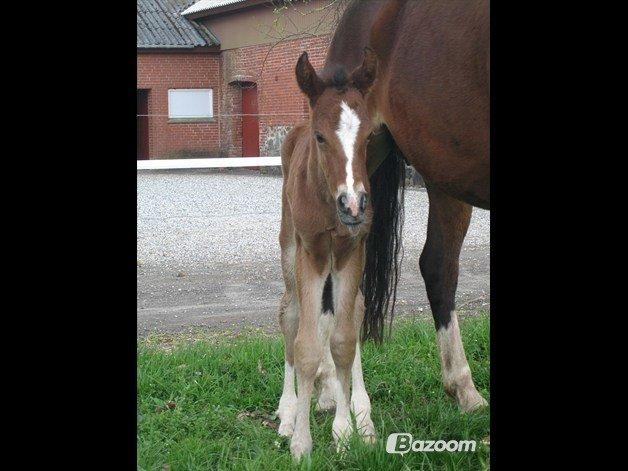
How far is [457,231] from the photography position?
451cm

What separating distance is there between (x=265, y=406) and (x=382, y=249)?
99 centimetres

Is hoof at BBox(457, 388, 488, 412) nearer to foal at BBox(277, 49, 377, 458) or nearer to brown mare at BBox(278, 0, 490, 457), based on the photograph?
brown mare at BBox(278, 0, 490, 457)

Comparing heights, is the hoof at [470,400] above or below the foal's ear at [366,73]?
below

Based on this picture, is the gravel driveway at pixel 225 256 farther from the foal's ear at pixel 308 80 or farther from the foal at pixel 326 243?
the foal's ear at pixel 308 80

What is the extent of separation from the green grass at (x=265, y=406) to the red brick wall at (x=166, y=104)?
567 cm

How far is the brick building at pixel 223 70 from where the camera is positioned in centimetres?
689

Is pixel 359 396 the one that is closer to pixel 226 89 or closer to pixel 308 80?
pixel 308 80

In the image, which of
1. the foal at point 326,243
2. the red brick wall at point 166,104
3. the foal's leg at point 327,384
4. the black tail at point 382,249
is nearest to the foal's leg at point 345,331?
the foal at point 326,243

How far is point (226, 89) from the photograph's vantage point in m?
10.2

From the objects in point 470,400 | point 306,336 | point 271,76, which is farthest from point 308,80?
point 271,76
